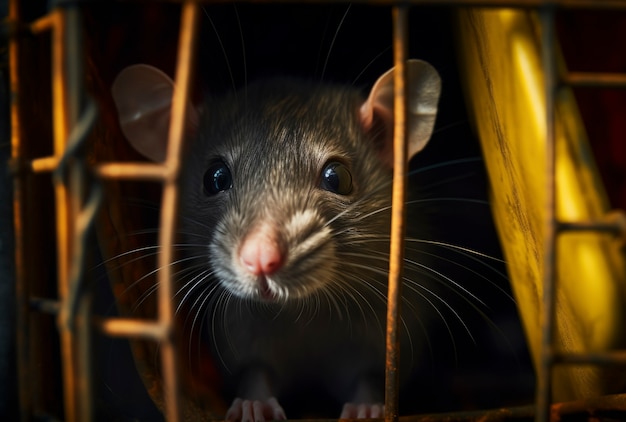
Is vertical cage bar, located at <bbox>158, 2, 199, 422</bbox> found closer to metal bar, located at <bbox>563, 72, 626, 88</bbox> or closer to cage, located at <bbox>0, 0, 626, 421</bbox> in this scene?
cage, located at <bbox>0, 0, 626, 421</bbox>

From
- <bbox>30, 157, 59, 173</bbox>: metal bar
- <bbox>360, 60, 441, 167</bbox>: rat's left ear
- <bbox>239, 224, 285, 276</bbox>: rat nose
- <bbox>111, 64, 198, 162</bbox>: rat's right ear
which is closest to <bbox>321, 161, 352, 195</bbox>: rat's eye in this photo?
<bbox>360, 60, 441, 167</bbox>: rat's left ear

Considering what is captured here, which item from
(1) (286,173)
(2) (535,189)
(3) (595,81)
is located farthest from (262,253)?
(3) (595,81)

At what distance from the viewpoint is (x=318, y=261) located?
4.13 feet

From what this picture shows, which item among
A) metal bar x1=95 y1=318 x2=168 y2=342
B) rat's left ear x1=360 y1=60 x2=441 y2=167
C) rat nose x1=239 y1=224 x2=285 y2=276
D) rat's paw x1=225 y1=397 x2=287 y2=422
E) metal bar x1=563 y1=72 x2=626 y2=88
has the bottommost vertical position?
rat's paw x1=225 y1=397 x2=287 y2=422

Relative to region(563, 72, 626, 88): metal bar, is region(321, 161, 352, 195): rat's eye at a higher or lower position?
lower

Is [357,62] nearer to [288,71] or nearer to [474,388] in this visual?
[288,71]

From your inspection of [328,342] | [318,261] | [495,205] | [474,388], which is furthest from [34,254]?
[474,388]

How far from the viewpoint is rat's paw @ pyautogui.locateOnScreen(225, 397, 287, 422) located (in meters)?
1.37

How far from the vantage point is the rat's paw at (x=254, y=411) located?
1365 millimetres

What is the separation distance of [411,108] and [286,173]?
0.40 metres

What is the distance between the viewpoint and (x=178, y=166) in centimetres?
71

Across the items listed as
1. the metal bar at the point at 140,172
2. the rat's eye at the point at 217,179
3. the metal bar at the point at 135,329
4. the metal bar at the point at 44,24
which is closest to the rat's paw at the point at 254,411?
the rat's eye at the point at 217,179

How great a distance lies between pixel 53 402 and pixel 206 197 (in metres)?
0.66

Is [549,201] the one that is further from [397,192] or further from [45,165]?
[45,165]
